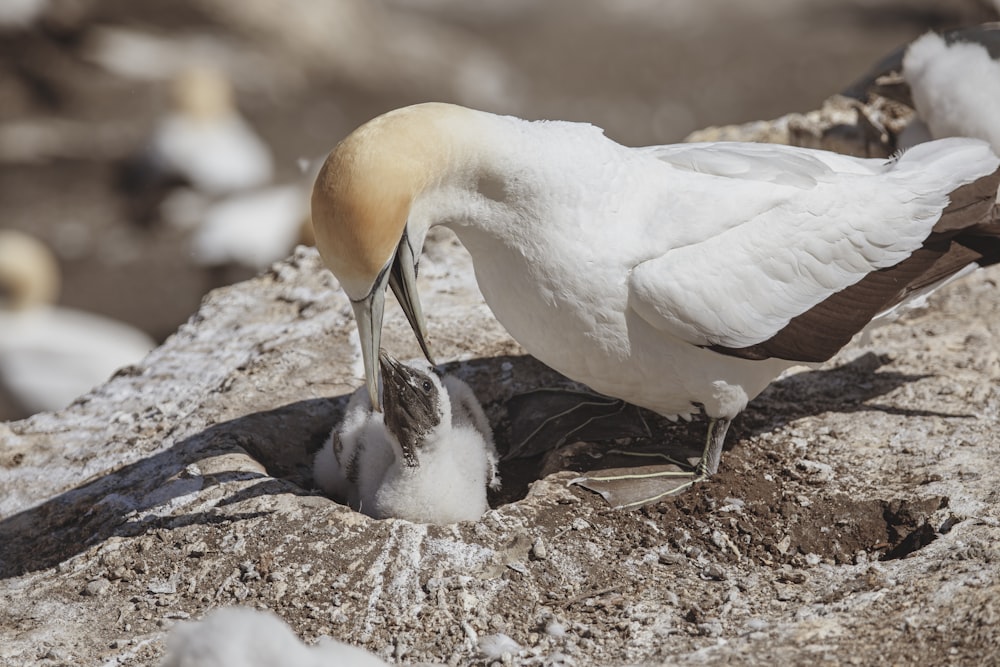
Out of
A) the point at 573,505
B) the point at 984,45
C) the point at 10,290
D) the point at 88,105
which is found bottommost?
the point at 573,505

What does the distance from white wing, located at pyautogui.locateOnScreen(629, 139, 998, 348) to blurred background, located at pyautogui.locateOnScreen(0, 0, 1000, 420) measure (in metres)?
6.46

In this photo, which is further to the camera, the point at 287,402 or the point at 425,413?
the point at 287,402

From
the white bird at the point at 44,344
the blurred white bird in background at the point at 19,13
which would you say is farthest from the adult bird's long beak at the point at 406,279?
the blurred white bird in background at the point at 19,13

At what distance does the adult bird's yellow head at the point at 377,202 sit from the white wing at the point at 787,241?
733 mm

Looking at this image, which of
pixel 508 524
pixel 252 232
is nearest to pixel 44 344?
pixel 252 232

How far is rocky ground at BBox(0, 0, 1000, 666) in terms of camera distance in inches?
137

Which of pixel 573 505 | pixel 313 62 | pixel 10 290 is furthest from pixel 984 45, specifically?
pixel 313 62

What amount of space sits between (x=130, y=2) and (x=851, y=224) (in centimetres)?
1110

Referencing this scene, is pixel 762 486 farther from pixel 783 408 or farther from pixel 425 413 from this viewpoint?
pixel 425 413

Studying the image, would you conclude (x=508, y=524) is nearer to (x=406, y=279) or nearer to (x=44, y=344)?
(x=406, y=279)

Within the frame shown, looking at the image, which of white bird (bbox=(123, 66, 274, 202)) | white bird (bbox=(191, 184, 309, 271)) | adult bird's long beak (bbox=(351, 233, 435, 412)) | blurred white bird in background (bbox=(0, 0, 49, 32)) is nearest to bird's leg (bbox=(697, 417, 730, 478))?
adult bird's long beak (bbox=(351, 233, 435, 412))

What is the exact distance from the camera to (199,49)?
13.6 metres

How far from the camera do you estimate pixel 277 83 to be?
13.7 m

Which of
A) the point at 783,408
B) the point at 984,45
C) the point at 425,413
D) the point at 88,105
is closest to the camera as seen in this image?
the point at 425,413
